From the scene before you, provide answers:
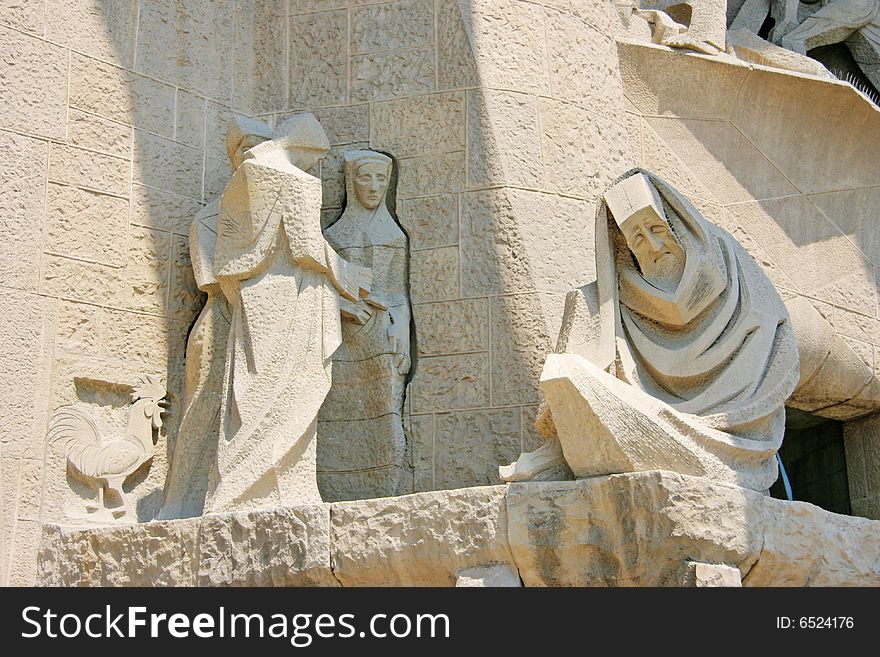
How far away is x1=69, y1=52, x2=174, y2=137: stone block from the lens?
7.32 metres

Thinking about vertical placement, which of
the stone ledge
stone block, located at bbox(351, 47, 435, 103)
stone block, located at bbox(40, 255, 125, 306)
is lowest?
the stone ledge

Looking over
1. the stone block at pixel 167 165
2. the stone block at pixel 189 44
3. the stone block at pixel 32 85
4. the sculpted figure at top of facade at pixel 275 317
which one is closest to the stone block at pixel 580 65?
the sculpted figure at top of facade at pixel 275 317

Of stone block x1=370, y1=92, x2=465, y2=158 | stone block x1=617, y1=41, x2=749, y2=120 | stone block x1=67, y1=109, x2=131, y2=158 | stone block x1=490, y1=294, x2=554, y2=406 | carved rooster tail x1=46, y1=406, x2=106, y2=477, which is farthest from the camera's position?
A: stone block x1=617, y1=41, x2=749, y2=120

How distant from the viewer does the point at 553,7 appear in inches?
306

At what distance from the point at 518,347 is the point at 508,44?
4.75ft

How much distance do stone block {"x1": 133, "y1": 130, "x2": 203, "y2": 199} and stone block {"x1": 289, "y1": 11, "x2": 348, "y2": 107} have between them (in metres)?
0.56

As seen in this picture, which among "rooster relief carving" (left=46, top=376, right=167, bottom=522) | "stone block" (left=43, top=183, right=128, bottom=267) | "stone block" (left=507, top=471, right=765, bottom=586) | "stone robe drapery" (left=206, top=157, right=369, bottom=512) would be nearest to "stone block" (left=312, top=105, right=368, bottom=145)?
"stone robe drapery" (left=206, top=157, right=369, bottom=512)

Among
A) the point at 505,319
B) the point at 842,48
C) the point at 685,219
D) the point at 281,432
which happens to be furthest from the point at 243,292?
the point at 842,48

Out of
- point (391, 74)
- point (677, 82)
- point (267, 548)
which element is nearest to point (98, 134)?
point (391, 74)

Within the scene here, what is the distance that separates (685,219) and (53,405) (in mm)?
2617

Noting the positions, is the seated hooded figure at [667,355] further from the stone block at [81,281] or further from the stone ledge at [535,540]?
the stone block at [81,281]

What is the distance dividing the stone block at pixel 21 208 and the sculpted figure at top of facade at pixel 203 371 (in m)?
0.64

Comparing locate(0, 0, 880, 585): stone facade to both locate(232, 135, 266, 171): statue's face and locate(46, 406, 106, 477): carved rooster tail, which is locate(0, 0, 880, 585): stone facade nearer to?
locate(46, 406, 106, 477): carved rooster tail
